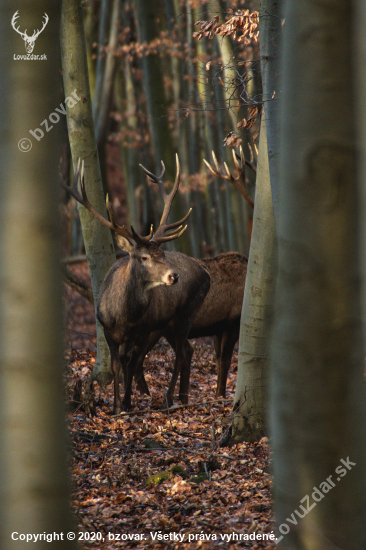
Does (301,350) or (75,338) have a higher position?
(301,350)

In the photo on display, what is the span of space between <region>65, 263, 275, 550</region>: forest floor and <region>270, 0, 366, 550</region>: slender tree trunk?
1196mm

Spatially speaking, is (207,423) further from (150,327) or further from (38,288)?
(38,288)

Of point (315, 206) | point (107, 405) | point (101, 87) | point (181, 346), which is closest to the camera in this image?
point (315, 206)

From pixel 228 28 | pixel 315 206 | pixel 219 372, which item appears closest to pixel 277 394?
pixel 315 206

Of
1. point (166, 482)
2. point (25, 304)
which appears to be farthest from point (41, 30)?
point (166, 482)

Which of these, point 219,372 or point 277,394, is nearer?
point 277,394

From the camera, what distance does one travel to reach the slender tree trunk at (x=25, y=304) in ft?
7.49

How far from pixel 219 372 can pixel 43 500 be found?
260 inches

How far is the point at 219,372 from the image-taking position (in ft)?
28.8

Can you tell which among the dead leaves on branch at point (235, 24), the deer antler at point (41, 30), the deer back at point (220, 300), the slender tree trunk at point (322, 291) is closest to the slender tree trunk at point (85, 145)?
the deer back at point (220, 300)

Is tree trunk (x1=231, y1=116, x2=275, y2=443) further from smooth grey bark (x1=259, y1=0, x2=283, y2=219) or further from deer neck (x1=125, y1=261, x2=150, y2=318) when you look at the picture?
deer neck (x1=125, y1=261, x2=150, y2=318)

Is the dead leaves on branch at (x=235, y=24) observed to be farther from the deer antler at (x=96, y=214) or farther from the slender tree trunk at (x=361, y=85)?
the slender tree trunk at (x=361, y=85)

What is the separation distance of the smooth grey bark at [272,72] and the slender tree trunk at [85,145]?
12.8ft

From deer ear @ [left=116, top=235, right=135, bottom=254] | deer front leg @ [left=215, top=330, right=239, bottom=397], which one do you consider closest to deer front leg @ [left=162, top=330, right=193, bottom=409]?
deer front leg @ [left=215, top=330, right=239, bottom=397]
